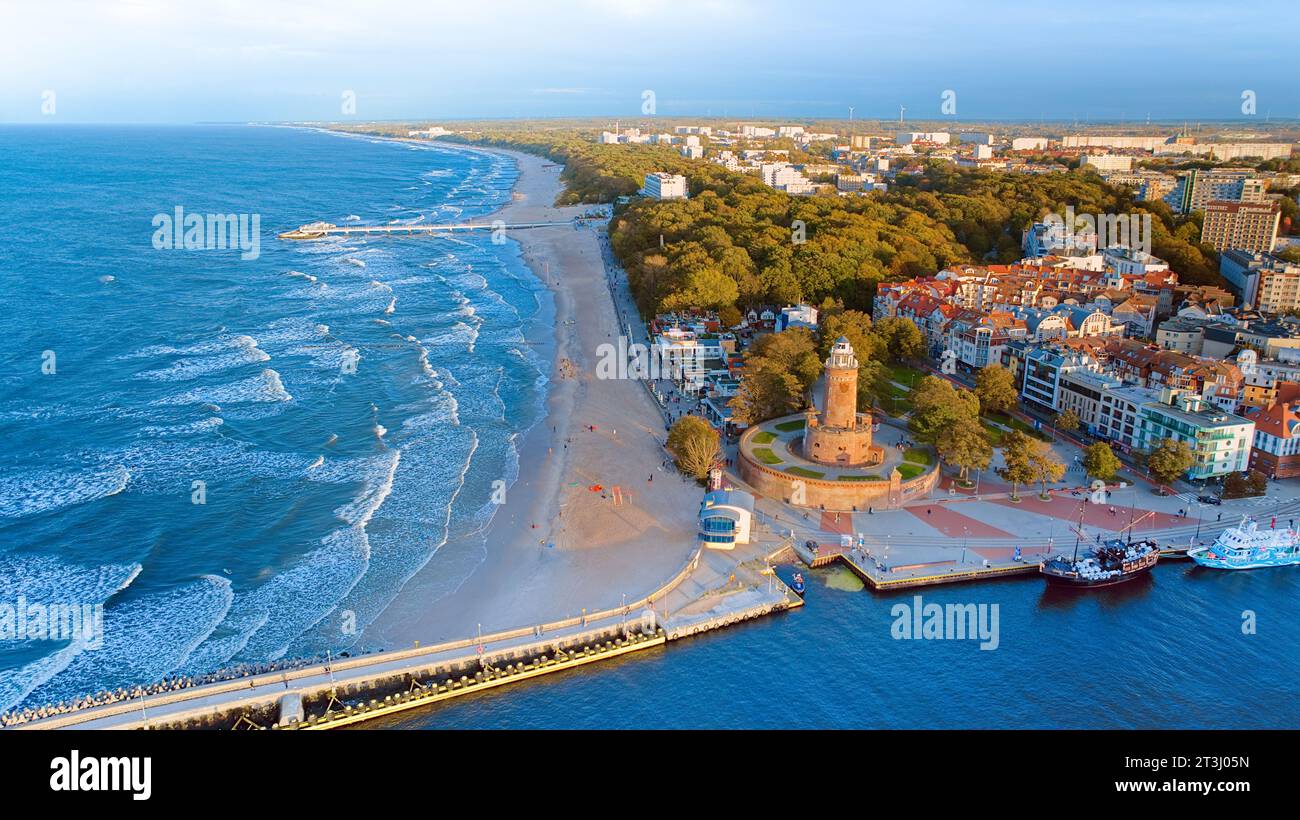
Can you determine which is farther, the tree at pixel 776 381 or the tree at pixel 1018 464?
the tree at pixel 776 381

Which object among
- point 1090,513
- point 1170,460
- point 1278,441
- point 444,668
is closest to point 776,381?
point 1090,513

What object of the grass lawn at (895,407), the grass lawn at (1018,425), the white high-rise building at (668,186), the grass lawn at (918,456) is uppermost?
the white high-rise building at (668,186)

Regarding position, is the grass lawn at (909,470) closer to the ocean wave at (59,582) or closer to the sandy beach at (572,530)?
the sandy beach at (572,530)

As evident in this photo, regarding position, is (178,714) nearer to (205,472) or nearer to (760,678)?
(760,678)

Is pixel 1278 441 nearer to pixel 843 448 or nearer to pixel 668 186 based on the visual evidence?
pixel 843 448

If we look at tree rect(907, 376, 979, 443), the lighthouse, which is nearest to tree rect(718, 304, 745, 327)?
tree rect(907, 376, 979, 443)

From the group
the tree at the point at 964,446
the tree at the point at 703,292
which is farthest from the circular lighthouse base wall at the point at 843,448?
the tree at the point at 703,292

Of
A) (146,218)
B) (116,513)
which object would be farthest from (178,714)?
(146,218)
